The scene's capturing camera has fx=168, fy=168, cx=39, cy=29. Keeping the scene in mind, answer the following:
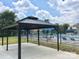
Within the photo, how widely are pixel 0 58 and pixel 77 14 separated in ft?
60.2

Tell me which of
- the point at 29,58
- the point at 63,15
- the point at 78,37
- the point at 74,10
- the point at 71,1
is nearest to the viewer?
the point at 29,58

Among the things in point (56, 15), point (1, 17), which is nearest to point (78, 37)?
point (56, 15)

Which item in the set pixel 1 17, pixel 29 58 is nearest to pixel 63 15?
pixel 29 58

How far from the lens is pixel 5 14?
56.0 m

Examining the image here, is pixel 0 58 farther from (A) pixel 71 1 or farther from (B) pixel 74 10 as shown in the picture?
(B) pixel 74 10

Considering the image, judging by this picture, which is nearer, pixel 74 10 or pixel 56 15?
pixel 74 10

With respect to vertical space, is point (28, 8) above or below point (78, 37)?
above

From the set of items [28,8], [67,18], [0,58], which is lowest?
[0,58]

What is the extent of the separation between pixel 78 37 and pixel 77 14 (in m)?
6.51

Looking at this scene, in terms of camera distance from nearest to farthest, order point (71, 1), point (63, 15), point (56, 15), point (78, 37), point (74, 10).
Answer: point (71, 1) < point (78, 37) < point (74, 10) < point (63, 15) < point (56, 15)

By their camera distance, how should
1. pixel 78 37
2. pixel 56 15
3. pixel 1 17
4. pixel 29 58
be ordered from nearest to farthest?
1. pixel 29 58
2. pixel 78 37
3. pixel 56 15
4. pixel 1 17

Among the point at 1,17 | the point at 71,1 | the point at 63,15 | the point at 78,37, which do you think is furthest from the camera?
the point at 1,17

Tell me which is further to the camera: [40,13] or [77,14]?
[40,13]

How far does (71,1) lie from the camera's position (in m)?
17.7
